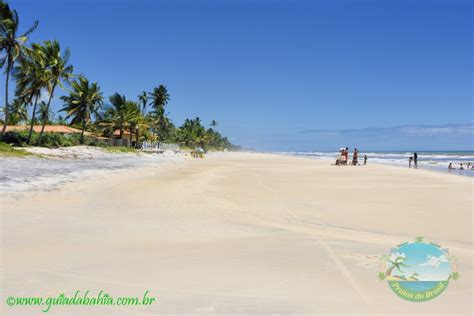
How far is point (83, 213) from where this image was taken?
27.0 ft

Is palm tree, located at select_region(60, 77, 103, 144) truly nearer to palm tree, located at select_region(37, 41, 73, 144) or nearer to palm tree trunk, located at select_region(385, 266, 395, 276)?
palm tree, located at select_region(37, 41, 73, 144)

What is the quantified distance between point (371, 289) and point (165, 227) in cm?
413

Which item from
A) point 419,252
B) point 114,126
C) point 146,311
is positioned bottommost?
point 146,311

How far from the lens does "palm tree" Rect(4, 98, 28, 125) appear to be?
67.2 meters

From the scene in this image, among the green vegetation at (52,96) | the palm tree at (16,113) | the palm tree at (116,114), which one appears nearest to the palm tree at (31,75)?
the green vegetation at (52,96)

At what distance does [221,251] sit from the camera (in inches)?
216

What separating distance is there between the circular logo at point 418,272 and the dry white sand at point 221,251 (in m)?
0.12

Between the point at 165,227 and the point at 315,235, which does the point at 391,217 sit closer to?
the point at 315,235

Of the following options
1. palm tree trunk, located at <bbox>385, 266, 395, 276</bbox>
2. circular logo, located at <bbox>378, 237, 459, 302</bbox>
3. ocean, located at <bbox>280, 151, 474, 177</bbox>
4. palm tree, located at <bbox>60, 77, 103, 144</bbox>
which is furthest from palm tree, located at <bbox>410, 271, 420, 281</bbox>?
palm tree, located at <bbox>60, 77, 103, 144</bbox>

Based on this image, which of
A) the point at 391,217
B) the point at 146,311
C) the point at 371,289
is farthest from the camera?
the point at 391,217

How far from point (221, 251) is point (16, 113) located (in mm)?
75878

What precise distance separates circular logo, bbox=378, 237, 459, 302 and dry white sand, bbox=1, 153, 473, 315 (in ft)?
0.38

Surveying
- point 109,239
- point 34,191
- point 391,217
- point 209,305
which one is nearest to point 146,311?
point 209,305

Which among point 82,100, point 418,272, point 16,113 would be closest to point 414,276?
point 418,272
